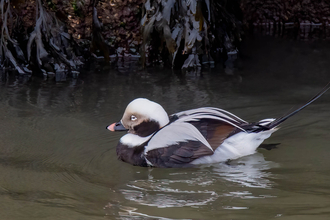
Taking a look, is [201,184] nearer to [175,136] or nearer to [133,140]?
[175,136]

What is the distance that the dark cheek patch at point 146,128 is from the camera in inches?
154

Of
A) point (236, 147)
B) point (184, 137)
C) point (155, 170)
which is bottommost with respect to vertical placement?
point (155, 170)

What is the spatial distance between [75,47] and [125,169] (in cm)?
433

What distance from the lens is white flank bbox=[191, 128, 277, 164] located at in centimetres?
379

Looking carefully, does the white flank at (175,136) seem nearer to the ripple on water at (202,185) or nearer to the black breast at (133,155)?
the black breast at (133,155)

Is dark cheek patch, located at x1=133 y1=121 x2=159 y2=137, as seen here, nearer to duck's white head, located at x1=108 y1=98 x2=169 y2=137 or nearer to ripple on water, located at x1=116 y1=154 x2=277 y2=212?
duck's white head, located at x1=108 y1=98 x2=169 y2=137

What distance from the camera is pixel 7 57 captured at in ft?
23.2

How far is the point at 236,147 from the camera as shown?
385cm

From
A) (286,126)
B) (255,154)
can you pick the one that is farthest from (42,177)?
(286,126)

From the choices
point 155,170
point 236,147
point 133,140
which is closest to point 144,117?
point 133,140

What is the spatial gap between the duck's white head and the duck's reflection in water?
0.36 metres

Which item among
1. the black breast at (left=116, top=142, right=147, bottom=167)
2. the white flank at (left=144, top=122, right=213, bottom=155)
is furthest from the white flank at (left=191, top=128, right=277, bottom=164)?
the black breast at (left=116, top=142, right=147, bottom=167)

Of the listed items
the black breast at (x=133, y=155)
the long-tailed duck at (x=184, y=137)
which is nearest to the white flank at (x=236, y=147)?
the long-tailed duck at (x=184, y=137)

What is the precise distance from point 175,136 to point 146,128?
1.03ft
